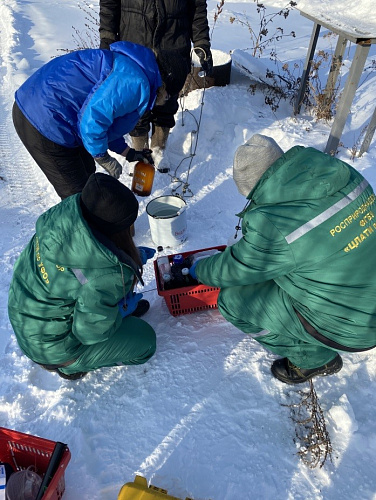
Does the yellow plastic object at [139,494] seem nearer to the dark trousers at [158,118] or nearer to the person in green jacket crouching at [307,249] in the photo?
the person in green jacket crouching at [307,249]

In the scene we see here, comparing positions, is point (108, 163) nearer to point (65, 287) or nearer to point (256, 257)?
point (65, 287)

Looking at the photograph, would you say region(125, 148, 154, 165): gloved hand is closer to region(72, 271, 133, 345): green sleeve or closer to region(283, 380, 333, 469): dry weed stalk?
region(72, 271, 133, 345): green sleeve

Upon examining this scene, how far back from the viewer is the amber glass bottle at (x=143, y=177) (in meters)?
3.28

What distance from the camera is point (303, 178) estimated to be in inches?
70.8

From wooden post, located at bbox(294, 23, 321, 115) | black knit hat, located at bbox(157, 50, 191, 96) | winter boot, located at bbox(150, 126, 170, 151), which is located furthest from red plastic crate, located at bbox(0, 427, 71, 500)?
wooden post, located at bbox(294, 23, 321, 115)

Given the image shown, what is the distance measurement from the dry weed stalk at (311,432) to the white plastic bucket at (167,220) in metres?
1.66

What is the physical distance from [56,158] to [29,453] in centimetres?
196

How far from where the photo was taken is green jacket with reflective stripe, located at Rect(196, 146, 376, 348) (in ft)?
5.83

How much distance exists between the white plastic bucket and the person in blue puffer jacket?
28.0 inches

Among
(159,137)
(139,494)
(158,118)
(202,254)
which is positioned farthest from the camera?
(159,137)

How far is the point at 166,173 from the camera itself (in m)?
4.43

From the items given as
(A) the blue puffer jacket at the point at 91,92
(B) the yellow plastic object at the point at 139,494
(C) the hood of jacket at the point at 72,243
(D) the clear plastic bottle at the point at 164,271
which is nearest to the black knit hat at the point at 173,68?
(A) the blue puffer jacket at the point at 91,92

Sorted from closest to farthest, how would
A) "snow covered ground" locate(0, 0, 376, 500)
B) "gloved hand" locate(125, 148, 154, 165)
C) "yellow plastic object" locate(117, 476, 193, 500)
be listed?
"yellow plastic object" locate(117, 476, 193, 500) < "snow covered ground" locate(0, 0, 376, 500) < "gloved hand" locate(125, 148, 154, 165)

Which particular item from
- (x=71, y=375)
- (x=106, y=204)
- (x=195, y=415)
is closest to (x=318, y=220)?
(x=106, y=204)
